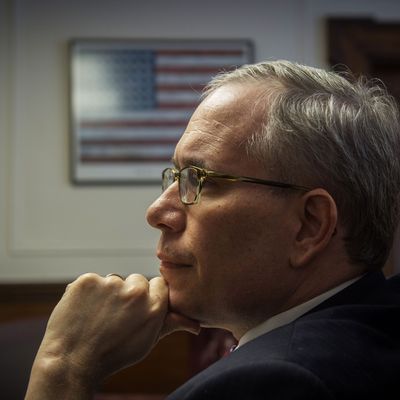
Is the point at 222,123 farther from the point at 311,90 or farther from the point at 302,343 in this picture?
the point at 302,343

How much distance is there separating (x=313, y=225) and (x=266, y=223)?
83 millimetres

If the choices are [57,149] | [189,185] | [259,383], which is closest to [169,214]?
[189,185]

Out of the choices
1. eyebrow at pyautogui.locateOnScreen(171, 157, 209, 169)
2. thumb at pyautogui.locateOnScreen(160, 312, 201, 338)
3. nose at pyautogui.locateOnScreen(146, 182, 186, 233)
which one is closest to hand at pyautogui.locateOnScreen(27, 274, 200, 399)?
thumb at pyautogui.locateOnScreen(160, 312, 201, 338)

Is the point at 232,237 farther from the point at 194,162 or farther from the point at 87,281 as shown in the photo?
the point at 87,281

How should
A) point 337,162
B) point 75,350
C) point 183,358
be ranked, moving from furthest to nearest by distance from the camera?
point 183,358
point 75,350
point 337,162

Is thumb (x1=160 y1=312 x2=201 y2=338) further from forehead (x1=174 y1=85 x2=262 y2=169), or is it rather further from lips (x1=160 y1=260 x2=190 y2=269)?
forehead (x1=174 y1=85 x2=262 y2=169)

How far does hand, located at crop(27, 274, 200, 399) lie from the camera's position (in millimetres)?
1346

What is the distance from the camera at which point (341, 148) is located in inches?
49.0

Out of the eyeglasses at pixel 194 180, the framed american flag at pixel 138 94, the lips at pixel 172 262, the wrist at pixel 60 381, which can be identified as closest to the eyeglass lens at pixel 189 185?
the eyeglasses at pixel 194 180

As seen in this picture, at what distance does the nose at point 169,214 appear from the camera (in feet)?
4.50

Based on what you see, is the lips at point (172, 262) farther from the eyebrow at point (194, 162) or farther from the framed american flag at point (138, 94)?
the framed american flag at point (138, 94)

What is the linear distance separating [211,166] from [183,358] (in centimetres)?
306

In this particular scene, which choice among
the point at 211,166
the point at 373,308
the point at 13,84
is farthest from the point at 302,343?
the point at 13,84

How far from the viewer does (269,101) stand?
4.28 feet
